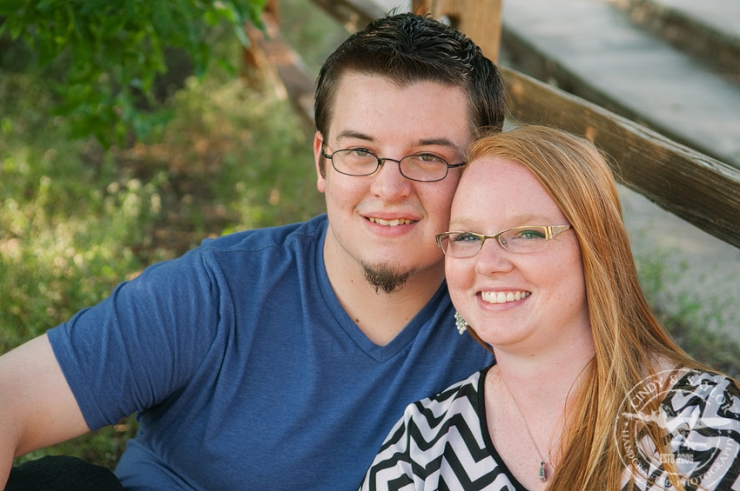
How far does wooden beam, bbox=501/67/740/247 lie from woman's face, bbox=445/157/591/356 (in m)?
0.49

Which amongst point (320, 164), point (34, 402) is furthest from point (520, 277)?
point (34, 402)

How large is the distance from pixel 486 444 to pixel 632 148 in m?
1.02

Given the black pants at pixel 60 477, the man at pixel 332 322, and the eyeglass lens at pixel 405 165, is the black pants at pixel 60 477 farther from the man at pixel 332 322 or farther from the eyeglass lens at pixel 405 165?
the eyeglass lens at pixel 405 165

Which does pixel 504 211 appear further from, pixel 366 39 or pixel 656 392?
pixel 366 39

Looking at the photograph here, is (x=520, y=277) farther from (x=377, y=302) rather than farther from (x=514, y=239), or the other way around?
(x=377, y=302)

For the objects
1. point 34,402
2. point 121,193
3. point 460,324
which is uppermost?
point 460,324

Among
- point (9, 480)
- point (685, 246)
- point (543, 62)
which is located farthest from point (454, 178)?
point (543, 62)

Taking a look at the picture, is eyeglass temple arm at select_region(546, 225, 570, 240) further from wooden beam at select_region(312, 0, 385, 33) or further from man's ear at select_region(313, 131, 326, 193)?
wooden beam at select_region(312, 0, 385, 33)

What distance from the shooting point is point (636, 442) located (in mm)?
1724

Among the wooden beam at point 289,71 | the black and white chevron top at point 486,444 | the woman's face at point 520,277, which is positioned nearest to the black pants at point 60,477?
the black and white chevron top at point 486,444

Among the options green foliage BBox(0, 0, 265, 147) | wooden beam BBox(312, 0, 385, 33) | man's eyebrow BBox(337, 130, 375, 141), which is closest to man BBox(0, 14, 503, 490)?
man's eyebrow BBox(337, 130, 375, 141)

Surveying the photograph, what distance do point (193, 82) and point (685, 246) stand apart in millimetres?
4808

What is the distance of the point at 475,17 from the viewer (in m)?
3.02

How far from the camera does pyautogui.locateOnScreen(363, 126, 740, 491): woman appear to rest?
1.74 m
